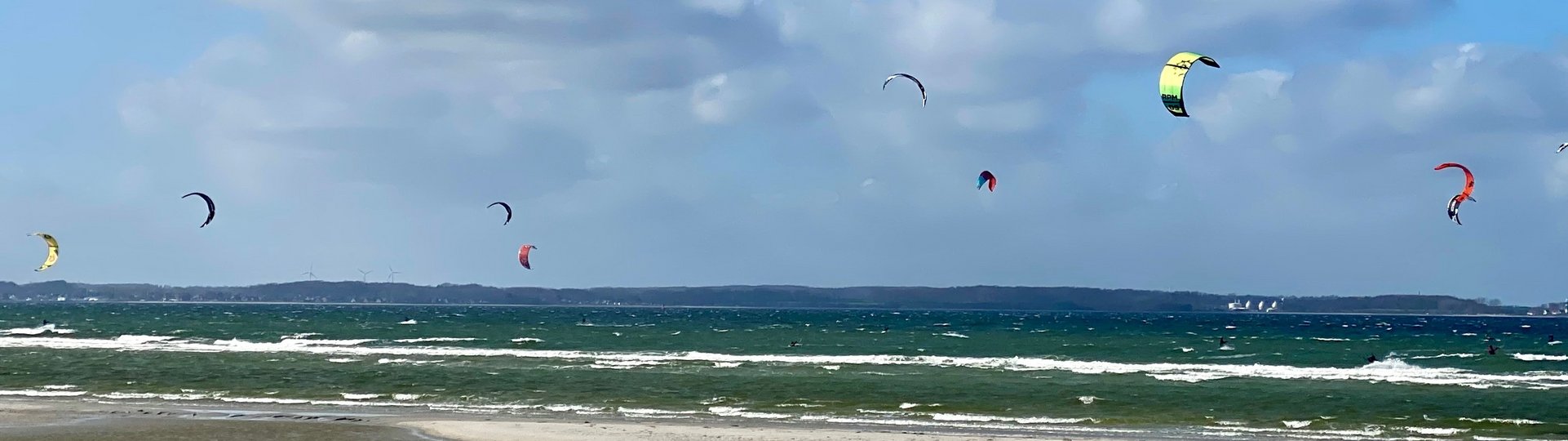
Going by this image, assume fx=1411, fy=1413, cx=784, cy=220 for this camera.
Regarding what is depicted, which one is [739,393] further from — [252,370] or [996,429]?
[252,370]

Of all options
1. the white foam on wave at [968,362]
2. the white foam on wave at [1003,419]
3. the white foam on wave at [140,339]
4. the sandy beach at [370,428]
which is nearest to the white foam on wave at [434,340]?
the white foam on wave at [968,362]

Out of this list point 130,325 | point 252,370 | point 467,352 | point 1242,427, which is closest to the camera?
point 1242,427

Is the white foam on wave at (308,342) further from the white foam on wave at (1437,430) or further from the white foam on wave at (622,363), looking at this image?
the white foam on wave at (1437,430)

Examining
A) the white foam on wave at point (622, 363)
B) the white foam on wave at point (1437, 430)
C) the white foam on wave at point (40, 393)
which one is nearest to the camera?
the white foam on wave at point (1437, 430)

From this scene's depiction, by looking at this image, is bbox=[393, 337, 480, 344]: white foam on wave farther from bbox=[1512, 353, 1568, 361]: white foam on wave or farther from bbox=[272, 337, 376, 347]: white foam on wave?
bbox=[1512, 353, 1568, 361]: white foam on wave

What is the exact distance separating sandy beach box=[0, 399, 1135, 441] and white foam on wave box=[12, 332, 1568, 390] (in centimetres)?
1741

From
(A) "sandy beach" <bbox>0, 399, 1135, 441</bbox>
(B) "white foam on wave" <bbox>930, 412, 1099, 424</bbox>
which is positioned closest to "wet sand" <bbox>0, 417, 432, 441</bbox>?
(A) "sandy beach" <bbox>0, 399, 1135, 441</bbox>

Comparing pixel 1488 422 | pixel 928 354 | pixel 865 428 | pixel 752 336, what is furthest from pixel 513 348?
pixel 1488 422

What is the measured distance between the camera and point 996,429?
81.1ft

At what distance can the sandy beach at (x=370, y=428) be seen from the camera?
873 inches

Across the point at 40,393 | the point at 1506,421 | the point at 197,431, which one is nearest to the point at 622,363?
the point at 40,393

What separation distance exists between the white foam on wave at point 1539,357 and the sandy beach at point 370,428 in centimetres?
4105

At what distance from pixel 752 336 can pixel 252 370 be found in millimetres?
40327

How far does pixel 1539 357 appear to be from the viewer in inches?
2298
